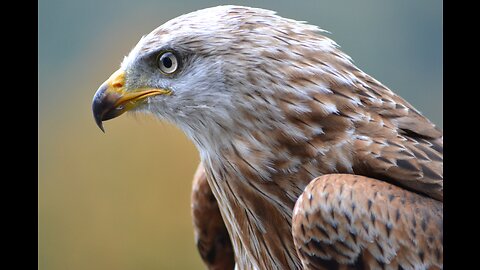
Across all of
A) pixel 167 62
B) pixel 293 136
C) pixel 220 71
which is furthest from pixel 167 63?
pixel 293 136

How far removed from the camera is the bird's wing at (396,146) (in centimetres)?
150

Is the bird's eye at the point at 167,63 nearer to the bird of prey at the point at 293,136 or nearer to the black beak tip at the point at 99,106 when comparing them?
the bird of prey at the point at 293,136

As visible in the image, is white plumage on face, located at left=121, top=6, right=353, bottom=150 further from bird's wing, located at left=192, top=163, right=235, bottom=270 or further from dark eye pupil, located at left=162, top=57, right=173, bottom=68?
bird's wing, located at left=192, top=163, right=235, bottom=270

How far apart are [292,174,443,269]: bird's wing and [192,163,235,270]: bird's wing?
60 centimetres

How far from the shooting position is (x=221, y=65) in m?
1.54

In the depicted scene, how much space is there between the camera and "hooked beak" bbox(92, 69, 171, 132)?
1.63m

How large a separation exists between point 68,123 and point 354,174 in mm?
2111

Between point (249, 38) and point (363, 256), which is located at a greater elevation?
point (249, 38)

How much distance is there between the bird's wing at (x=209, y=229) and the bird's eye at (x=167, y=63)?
0.47 metres
